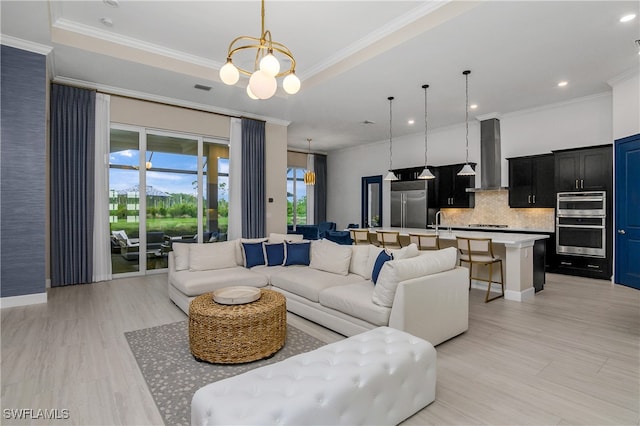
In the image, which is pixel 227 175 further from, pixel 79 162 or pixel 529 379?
pixel 529 379

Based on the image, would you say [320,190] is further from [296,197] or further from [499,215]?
[499,215]

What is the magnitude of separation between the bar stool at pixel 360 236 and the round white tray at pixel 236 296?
3537 millimetres

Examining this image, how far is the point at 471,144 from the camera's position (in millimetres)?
7785

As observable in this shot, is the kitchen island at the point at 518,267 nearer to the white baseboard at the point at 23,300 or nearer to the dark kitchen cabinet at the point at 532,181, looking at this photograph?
the dark kitchen cabinet at the point at 532,181

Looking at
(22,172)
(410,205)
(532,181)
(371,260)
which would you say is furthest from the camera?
(410,205)

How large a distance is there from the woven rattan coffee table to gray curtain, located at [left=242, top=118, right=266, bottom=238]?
14.1ft

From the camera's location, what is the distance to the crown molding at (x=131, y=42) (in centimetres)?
415

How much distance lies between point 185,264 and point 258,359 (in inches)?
88.1

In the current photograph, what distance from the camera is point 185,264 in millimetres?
4426

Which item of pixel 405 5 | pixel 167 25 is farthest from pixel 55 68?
pixel 405 5

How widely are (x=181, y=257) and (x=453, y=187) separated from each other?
20.8 ft

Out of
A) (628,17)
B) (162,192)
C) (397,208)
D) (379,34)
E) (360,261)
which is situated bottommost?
(360,261)

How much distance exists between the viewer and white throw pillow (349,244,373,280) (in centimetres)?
401

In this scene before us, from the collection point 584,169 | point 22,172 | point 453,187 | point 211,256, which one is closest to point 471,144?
point 453,187
